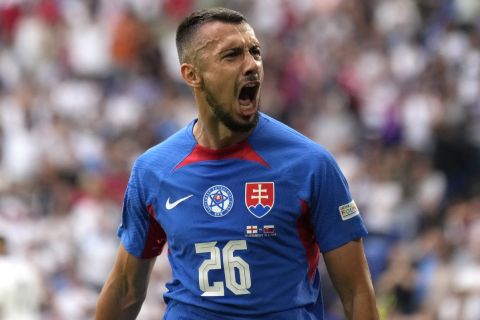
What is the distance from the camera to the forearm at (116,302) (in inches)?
199

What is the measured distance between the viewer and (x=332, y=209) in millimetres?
4535

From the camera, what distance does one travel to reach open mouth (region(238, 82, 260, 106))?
4.61 m

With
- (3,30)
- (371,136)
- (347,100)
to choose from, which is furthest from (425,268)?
(3,30)

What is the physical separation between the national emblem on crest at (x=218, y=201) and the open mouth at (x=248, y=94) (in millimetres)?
337

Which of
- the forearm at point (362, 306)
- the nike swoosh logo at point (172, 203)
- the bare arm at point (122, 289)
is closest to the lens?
the forearm at point (362, 306)

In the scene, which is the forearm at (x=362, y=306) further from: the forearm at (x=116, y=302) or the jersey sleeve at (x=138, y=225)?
the forearm at (x=116, y=302)


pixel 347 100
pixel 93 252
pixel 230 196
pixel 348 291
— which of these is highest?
pixel 230 196

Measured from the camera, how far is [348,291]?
179 inches

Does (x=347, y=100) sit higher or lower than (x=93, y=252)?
higher

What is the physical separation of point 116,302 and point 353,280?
3.51 ft

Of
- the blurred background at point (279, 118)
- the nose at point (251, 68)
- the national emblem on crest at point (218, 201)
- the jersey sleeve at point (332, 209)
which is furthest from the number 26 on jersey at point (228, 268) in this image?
the blurred background at point (279, 118)

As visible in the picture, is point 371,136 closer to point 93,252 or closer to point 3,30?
point 93,252

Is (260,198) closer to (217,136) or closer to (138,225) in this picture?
(217,136)

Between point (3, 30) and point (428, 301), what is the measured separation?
33.0 ft
